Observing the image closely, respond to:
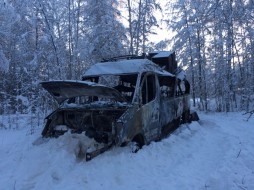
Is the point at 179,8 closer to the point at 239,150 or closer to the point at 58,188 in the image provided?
the point at 239,150

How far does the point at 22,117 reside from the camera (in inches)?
534

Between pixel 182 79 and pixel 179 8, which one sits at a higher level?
pixel 179 8

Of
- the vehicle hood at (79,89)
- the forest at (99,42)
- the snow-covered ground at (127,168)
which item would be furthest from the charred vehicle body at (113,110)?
the forest at (99,42)

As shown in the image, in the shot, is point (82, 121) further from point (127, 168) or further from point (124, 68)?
point (124, 68)

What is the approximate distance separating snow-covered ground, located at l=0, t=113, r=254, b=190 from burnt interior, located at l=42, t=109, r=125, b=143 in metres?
0.37

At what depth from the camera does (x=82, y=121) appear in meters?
7.07

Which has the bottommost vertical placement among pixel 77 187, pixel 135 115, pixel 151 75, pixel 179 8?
pixel 77 187

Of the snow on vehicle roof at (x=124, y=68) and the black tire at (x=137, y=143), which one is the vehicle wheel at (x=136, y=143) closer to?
the black tire at (x=137, y=143)

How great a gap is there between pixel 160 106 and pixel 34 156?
3.73m

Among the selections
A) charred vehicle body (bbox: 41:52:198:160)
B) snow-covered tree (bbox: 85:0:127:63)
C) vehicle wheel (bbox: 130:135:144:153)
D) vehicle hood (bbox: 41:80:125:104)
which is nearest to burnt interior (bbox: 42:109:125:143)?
charred vehicle body (bbox: 41:52:198:160)

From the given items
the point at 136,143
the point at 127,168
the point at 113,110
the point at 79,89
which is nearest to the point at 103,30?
the point at 79,89

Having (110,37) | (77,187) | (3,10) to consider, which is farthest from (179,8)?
(77,187)

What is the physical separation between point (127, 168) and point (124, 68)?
313 cm

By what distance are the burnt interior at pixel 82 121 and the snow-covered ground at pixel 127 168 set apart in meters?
0.37
